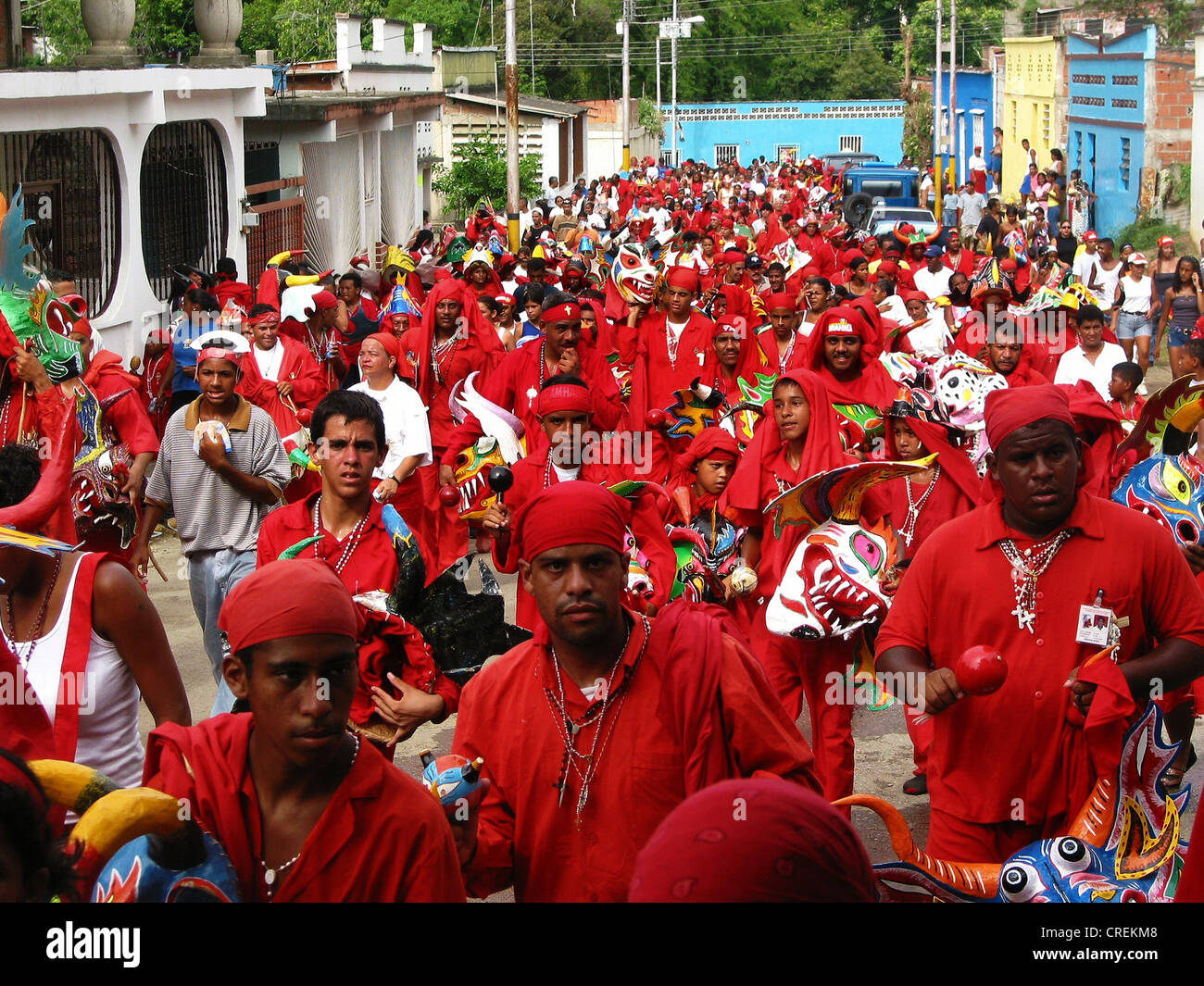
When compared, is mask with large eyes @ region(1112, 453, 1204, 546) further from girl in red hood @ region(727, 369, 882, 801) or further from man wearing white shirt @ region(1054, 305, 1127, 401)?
man wearing white shirt @ region(1054, 305, 1127, 401)

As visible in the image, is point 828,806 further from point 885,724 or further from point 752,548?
point 885,724

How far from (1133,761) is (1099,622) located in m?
0.34

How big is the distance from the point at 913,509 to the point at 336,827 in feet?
14.5

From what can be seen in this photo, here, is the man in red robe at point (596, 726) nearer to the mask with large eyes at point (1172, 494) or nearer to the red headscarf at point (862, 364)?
the mask with large eyes at point (1172, 494)

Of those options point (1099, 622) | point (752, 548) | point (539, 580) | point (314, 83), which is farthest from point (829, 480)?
point (314, 83)

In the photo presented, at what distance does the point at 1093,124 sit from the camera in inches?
1551

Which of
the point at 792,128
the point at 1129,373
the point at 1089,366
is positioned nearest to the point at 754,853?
the point at 1129,373

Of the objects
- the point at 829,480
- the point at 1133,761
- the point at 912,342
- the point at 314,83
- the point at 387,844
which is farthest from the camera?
the point at 314,83


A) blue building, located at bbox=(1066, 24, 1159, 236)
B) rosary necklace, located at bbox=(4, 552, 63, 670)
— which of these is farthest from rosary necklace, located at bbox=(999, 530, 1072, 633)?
blue building, located at bbox=(1066, 24, 1159, 236)

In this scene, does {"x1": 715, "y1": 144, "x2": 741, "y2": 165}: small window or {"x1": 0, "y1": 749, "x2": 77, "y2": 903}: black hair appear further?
{"x1": 715, "y1": 144, "x2": 741, "y2": 165}: small window

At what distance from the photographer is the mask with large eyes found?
18.9 feet

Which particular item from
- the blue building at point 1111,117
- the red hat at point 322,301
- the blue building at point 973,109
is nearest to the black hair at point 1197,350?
the red hat at point 322,301

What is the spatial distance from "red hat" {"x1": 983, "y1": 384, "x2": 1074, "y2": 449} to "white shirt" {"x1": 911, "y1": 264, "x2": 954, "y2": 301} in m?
13.6

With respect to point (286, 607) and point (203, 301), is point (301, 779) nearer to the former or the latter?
point (286, 607)
